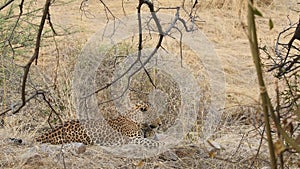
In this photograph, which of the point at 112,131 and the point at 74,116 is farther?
the point at 74,116

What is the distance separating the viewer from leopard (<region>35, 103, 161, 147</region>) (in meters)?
2.82

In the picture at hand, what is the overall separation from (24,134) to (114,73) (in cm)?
57

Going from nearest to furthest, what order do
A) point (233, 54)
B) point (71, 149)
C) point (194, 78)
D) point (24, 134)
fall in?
point (71, 149) < point (24, 134) < point (194, 78) < point (233, 54)

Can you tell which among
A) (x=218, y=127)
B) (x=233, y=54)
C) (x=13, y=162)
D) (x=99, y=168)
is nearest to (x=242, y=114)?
(x=218, y=127)

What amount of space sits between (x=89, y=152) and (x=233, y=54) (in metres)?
2.07

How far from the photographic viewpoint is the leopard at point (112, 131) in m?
2.82

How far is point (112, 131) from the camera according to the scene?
2941 millimetres

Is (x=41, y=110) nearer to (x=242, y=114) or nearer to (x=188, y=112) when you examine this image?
(x=188, y=112)

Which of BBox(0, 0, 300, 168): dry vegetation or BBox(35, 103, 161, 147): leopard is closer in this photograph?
BBox(0, 0, 300, 168): dry vegetation

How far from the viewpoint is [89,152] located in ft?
8.63

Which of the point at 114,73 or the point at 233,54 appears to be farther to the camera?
the point at 233,54

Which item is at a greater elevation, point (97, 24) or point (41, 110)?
point (97, 24)

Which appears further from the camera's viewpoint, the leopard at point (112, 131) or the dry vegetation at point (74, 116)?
the leopard at point (112, 131)

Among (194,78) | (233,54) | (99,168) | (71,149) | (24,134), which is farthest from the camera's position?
(233,54)
